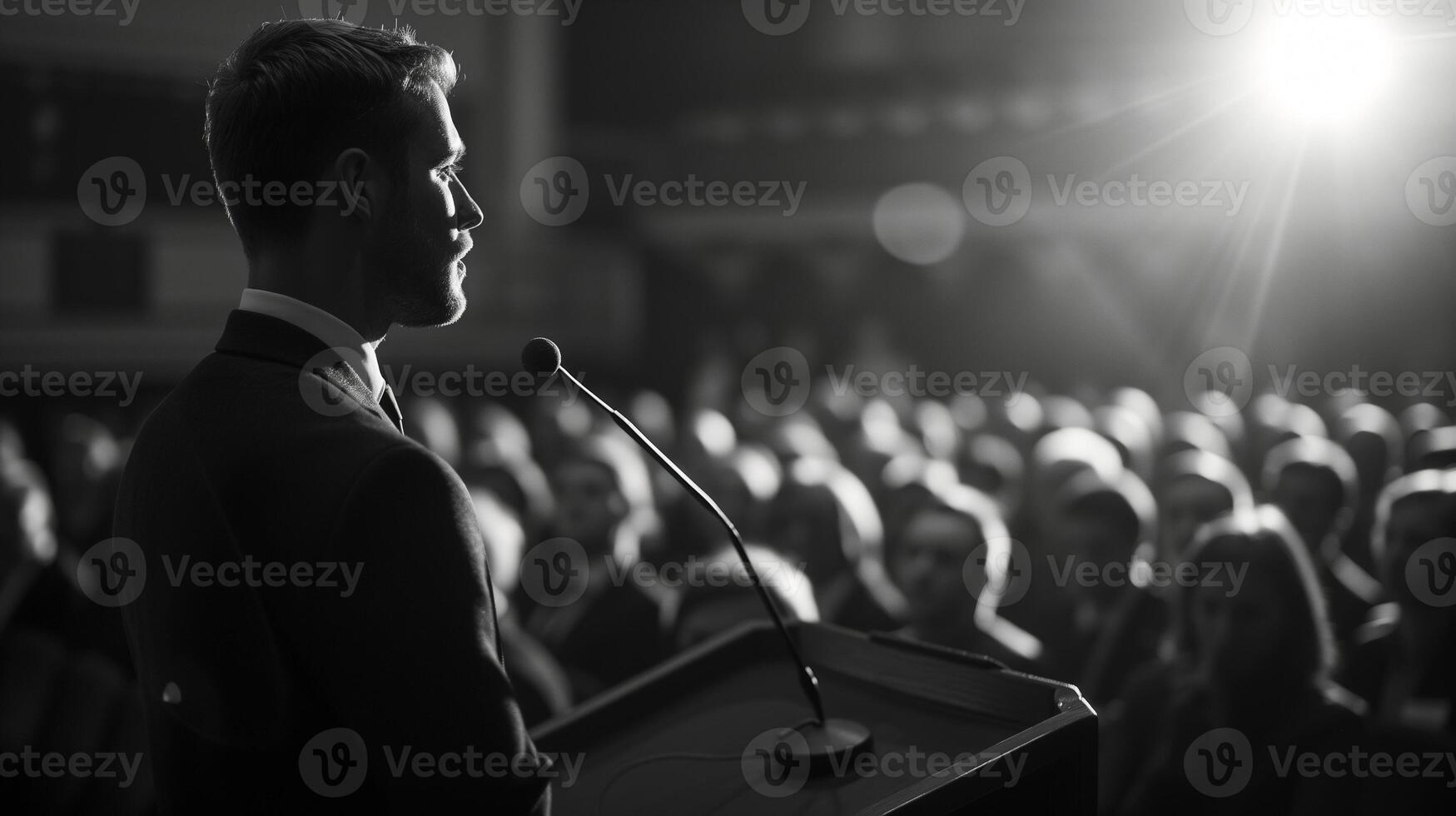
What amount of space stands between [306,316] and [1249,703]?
2051 millimetres

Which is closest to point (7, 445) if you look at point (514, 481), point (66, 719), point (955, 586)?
point (514, 481)

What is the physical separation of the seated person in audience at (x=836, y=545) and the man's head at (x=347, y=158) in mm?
2358

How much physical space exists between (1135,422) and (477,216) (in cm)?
525

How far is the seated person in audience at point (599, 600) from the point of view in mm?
3279

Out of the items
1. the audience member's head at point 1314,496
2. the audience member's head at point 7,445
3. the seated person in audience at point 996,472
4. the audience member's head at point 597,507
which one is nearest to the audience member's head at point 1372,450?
the audience member's head at point 1314,496

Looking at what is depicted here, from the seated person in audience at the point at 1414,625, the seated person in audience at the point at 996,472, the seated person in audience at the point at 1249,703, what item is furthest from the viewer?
the seated person in audience at the point at 996,472

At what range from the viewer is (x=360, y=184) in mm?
1036

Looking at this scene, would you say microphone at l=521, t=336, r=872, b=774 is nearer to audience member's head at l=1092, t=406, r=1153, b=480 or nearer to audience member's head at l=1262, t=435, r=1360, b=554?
audience member's head at l=1262, t=435, r=1360, b=554

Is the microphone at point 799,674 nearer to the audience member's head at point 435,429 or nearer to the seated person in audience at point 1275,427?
the seated person in audience at point 1275,427

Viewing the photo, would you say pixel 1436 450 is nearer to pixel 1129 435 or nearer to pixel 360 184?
pixel 1129 435

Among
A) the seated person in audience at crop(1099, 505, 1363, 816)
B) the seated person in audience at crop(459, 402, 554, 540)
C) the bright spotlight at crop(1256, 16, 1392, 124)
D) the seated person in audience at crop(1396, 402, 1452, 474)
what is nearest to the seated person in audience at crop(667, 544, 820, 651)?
the seated person in audience at crop(1099, 505, 1363, 816)

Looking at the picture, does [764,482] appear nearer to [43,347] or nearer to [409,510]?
[409,510]

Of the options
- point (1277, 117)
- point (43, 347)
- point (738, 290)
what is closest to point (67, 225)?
point (43, 347)

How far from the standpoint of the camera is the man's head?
1.01 metres
